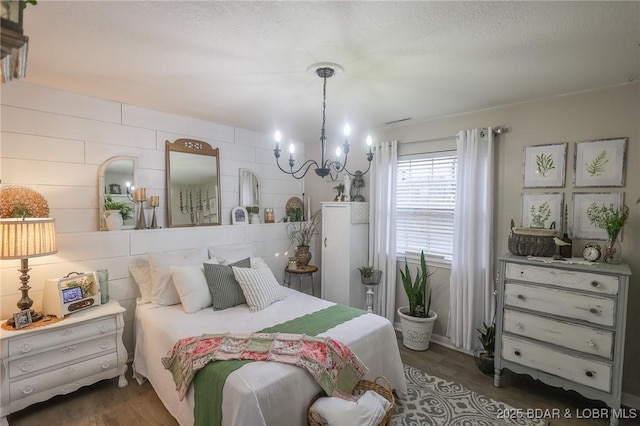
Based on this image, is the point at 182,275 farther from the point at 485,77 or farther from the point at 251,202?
the point at 485,77

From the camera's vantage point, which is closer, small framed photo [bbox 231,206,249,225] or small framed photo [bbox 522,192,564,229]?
small framed photo [bbox 522,192,564,229]

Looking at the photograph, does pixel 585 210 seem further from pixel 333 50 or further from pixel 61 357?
pixel 61 357

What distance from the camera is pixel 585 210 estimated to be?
254 cm

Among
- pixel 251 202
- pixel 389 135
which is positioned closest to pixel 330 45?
pixel 389 135

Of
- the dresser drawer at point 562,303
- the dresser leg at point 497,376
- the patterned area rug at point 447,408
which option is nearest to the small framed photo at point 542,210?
the dresser drawer at point 562,303

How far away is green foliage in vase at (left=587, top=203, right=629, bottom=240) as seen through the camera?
7.49ft

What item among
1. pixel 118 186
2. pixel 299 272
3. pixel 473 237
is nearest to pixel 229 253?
pixel 299 272

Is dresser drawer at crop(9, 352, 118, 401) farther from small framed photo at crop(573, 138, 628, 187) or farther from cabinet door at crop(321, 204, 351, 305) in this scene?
small framed photo at crop(573, 138, 628, 187)

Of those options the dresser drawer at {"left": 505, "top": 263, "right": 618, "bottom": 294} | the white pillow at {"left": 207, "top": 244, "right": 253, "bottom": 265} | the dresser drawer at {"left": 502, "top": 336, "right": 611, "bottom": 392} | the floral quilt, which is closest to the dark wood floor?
the dresser drawer at {"left": 502, "top": 336, "right": 611, "bottom": 392}

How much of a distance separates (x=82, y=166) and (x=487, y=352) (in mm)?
4025

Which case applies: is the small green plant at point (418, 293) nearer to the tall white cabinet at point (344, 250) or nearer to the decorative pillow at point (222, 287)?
the tall white cabinet at point (344, 250)

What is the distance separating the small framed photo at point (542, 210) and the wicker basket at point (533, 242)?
2.5 inches

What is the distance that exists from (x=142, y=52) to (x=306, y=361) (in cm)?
214

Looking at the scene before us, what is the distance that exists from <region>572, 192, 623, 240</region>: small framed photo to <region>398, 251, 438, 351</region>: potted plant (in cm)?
135
